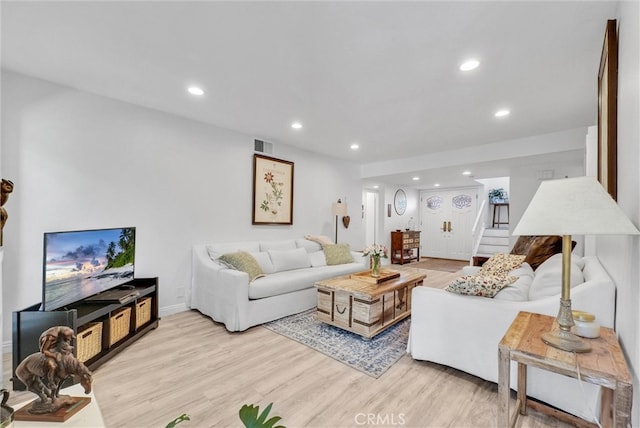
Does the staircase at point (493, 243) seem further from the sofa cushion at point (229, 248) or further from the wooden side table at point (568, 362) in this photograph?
the wooden side table at point (568, 362)

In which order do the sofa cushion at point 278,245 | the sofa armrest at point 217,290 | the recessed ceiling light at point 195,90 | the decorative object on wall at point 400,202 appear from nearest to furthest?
the recessed ceiling light at point 195,90
the sofa armrest at point 217,290
the sofa cushion at point 278,245
the decorative object on wall at point 400,202

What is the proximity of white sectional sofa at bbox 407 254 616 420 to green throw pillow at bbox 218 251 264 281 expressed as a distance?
70.1 inches

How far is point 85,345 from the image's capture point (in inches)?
80.3

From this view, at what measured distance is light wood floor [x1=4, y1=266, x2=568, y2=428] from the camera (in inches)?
64.3

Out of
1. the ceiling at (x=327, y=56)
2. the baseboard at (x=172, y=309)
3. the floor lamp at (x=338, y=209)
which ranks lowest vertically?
the baseboard at (x=172, y=309)

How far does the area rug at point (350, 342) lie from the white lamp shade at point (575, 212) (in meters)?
1.57

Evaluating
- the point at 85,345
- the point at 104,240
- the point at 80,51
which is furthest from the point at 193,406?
the point at 80,51

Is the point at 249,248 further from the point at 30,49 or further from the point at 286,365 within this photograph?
the point at 30,49

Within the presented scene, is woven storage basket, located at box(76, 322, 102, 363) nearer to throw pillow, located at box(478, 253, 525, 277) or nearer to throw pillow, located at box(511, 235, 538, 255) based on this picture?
throw pillow, located at box(478, 253, 525, 277)

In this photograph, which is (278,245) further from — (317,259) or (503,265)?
(503,265)

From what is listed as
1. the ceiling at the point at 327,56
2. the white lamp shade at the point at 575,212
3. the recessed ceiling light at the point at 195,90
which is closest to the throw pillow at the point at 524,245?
the ceiling at the point at 327,56

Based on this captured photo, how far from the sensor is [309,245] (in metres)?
4.51

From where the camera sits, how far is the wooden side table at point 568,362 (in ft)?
3.15

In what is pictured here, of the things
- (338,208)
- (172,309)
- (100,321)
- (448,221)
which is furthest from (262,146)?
(448,221)
